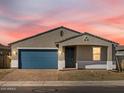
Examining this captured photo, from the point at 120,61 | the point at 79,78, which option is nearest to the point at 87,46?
the point at 120,61

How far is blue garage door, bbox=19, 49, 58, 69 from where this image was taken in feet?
140

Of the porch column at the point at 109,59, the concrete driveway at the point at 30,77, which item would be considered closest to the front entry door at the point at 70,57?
the porch column at the point at 109,59

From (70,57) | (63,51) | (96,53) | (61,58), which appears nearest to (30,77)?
(61,58)

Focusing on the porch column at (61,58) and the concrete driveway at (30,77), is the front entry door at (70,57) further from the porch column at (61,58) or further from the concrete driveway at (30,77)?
the concrete driveway at (30,77)

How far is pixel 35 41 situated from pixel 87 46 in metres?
6.45

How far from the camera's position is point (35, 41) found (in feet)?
139


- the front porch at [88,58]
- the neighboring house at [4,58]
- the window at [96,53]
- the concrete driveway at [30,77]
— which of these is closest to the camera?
the concrete driveway at [30,77]

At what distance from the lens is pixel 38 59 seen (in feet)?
140

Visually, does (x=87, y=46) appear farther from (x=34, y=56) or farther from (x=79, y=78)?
(x=79, y=78)

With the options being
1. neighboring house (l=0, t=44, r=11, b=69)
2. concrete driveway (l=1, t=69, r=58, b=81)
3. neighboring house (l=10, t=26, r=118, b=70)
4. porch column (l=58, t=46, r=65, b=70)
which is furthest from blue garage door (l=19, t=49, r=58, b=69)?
concrete driveway (l=1, t=69, r=58, b=81)

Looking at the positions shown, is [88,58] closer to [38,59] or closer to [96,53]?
[96,53]

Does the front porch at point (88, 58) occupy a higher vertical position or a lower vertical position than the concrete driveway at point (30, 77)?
higher

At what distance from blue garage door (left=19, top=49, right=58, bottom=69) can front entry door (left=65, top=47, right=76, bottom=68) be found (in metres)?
1.73

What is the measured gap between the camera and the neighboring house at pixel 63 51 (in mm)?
39938
